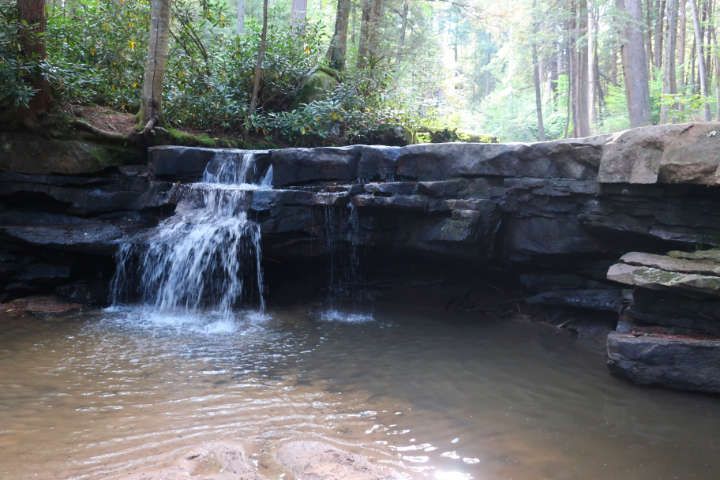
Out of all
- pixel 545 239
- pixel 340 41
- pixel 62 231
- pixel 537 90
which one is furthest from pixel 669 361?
pixel 537 90

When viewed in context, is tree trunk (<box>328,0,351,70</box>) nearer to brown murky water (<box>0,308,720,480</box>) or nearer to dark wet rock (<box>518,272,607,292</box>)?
dark wet rock (<box>518,272,607,292</box>)

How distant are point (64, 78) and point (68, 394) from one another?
5.98m

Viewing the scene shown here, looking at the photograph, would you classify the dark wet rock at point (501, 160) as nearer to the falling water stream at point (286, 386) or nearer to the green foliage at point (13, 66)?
the falling water stream at point (286, 386)

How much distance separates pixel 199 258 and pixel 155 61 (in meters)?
3.94

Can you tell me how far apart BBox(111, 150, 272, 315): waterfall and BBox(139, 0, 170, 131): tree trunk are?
7.29 ft

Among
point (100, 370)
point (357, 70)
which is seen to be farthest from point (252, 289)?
point (357, 70)

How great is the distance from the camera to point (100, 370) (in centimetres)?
481

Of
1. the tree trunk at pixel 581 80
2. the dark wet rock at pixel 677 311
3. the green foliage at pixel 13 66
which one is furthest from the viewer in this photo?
the tree trunk at pixel 581 80

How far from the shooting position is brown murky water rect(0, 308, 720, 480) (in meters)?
3.39

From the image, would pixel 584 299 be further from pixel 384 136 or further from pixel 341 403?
pixel 384 136

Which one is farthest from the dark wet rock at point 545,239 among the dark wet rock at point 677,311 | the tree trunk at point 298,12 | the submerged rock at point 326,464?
the tree trunk at point 298,12

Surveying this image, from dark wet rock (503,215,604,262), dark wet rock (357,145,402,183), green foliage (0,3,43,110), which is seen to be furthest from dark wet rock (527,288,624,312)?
green foliage (0,3,43,110)

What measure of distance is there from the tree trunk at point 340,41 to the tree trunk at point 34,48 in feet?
20.6

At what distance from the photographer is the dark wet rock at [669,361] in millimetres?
4695
